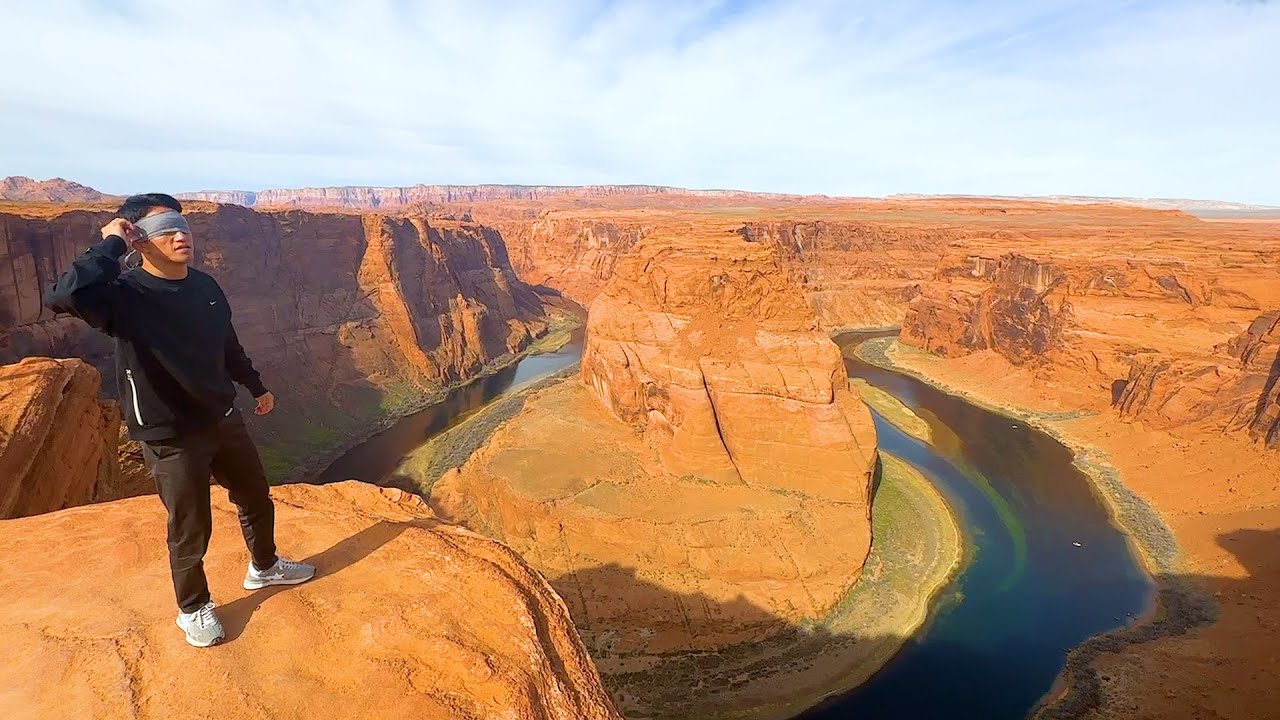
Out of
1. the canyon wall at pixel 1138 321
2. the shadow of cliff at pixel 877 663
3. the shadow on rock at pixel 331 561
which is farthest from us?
the canyon wall at pixel 1138 321

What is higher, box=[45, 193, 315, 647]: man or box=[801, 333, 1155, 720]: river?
box=[45, 193, 315, 647]: man

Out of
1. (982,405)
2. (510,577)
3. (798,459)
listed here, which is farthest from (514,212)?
(510,577)

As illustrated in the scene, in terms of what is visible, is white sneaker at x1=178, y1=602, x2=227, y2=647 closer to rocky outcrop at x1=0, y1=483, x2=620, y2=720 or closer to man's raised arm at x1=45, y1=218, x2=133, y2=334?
rocky outcrop at x1=0, y1=483, x2=620, y2=720

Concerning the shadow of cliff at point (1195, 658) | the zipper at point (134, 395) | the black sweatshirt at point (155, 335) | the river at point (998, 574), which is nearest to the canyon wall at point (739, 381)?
the river at point (998, 574)

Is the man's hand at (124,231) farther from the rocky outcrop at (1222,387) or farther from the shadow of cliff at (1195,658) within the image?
the rocky outcrop at (1222,387)

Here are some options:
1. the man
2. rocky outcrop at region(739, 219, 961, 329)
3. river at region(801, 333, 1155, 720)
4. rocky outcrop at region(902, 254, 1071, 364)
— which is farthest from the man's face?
rocky outcrop at region(739, 219, 961, 329)

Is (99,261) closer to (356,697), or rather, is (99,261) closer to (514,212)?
(356,697)
